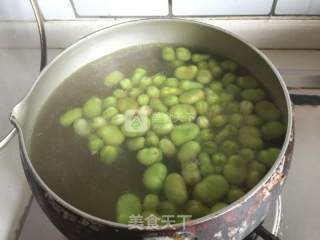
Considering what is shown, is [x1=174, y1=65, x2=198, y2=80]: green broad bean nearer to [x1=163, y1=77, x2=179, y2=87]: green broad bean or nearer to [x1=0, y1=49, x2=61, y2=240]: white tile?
[x1=163, y1=77, x2=179, y2=87]: green broad bean

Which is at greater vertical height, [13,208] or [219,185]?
[219,185]

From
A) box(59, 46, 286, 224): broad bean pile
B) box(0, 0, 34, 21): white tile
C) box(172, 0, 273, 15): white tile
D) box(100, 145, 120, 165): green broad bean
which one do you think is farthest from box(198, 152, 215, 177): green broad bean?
box(0, 0, 34, 21): white tile

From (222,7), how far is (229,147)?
274 millimetres

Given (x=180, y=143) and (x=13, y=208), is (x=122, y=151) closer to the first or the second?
(x=180, y=143)

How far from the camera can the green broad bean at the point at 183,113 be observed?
1.85ft

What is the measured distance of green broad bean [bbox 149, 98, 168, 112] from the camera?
1.89ft

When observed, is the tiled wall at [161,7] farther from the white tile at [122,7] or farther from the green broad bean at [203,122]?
the green broad bean at [203,122]

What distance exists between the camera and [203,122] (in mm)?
555

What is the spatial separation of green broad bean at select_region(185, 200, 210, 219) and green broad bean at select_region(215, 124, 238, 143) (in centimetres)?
10

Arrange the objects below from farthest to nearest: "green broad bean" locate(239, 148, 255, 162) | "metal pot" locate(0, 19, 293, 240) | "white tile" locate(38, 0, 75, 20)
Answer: "white tile" locate(38, 0, 75, 20), "green broad bean" locate(239, 148, 255, 162), "metal pot" locate(0, 19, 293, 240)

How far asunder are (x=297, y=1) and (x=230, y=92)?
21 cm

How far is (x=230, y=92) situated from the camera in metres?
0.59

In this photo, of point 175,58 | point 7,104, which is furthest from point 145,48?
point 7,104

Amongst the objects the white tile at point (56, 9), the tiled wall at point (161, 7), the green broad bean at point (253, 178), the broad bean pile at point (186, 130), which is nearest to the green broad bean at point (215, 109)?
the broad bean pile at point (186, 130)
